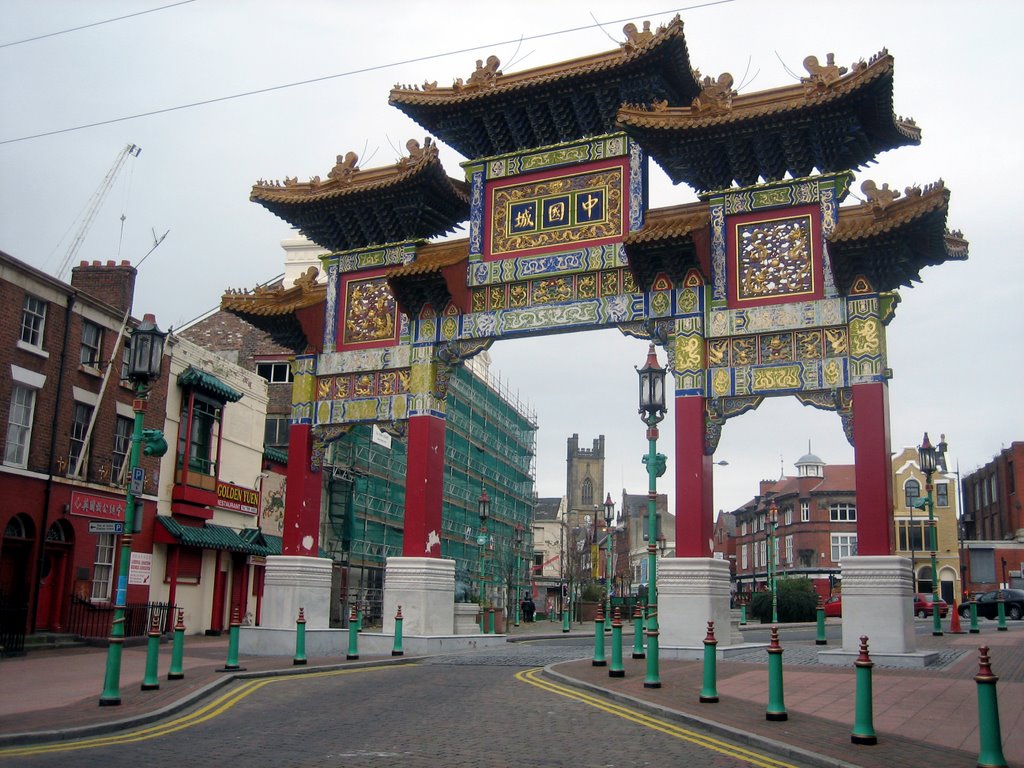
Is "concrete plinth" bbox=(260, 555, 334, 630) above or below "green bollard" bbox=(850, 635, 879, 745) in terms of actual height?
above

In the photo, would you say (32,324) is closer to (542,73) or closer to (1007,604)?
(542,73)

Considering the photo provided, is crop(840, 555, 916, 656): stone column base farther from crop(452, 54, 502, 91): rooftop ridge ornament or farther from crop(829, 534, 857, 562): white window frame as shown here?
crop(829, 534, 857, 562): white window frame

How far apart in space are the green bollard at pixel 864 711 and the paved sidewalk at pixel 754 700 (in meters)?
0.16

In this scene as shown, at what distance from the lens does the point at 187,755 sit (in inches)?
407

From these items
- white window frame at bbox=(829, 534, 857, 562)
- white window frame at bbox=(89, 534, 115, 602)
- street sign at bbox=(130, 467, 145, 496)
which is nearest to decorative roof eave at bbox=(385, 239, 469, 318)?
street sign at bbox=(130, 467, 145, 496)

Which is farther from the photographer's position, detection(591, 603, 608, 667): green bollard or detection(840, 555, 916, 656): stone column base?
detection(840, 555, 916, 656): stone column base

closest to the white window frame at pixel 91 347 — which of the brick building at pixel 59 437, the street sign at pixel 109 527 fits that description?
the brick building at pixel 59 437

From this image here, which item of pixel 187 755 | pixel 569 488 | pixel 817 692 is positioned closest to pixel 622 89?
pixel 817 692

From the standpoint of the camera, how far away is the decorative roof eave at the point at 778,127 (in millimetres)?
21281

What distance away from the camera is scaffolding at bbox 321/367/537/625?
43469mm

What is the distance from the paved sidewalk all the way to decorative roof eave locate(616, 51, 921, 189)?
1082 centimetres

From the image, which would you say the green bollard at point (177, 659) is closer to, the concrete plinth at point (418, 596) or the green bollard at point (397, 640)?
the green bollard at point (397, 640)

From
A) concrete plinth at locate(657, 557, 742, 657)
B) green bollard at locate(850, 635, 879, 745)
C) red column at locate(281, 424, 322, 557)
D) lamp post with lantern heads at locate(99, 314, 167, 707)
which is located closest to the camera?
green bollard at locate(850, 635, 879, 745)

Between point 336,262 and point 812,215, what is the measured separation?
1302 cm
